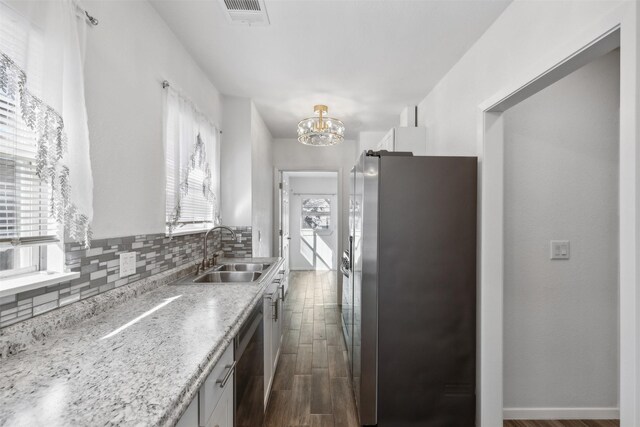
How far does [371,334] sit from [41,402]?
1.50m

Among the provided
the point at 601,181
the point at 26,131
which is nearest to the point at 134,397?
the point at 26,131

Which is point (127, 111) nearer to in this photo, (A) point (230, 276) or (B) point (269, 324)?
(A) point (230, 276)

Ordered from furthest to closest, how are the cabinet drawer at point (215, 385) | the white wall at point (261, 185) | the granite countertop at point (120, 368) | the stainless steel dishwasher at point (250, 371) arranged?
the white wall at point (261, 185), the stainless steel dishwasher at point (250, 371), the cabinet drawer at point (215, 385), the granite countertop at point (120, 368)

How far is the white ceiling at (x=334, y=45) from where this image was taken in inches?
64.9

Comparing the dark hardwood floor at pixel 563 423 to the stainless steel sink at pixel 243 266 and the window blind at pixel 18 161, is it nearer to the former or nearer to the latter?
the stainless steel sink at pixel 243 266

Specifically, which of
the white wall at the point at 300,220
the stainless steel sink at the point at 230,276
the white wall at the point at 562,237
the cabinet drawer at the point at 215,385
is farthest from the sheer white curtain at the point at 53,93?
the white wall at the point at 300,220

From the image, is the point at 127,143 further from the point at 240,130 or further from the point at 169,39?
the point at 240,130

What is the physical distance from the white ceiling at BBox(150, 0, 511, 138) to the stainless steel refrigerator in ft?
2.69

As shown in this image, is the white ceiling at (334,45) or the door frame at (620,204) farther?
the white ceiling at (334,45)

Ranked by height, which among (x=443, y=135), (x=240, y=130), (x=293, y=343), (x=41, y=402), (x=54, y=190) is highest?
(x=240, y=130)

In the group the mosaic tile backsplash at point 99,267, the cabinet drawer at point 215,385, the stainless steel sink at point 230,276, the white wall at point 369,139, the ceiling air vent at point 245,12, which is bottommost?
the cabinet drawer at point 215,385

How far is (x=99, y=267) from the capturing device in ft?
4.13

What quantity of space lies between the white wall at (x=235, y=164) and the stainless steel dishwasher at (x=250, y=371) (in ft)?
4.64

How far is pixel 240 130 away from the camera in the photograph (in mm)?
2920
